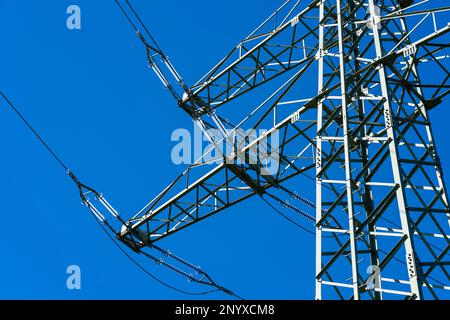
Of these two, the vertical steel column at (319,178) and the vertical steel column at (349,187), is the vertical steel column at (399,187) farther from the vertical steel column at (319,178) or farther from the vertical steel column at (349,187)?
the vertical steel column at (319,178)

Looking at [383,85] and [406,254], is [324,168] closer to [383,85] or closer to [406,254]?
[383,85]

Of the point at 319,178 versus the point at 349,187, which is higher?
the point at 319,178

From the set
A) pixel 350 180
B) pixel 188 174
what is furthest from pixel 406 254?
pixel 188 174

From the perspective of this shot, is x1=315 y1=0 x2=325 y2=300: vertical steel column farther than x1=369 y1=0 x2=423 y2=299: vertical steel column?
Yes

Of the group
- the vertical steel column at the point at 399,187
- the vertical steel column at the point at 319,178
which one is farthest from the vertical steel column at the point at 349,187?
the vertical steel column at the point at 319,178

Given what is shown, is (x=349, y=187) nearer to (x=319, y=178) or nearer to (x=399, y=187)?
(x=399, y=187)

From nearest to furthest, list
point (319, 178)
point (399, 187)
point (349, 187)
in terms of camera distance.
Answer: point (399, 187) → point (349, 187) → point (319, 178)

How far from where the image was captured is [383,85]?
15.2 meters

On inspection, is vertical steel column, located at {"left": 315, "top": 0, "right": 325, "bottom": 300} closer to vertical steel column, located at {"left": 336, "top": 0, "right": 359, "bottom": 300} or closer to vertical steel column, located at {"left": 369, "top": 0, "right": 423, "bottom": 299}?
vertical steel column, located at {"left": 336, "top": 0, "right": 359, "bottom": 300}

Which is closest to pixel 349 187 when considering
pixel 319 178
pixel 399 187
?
pixel 399 187

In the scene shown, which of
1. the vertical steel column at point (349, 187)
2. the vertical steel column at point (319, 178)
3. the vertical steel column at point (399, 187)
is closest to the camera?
the vertical steel column at point (399, 187)

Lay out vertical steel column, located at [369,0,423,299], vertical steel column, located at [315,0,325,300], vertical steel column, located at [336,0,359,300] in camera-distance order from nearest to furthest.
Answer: vertical steel column, located at [369,0,423,299] < vertical steel column, located at [336,0,359,300] < vertical steel column, located at [315,0,325,300]

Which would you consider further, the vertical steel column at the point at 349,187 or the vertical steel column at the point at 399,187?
the vertical steel column at the point at 349,187

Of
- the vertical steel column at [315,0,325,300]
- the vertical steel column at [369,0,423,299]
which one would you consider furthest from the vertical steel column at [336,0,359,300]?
the vertical steel column at [315,0,325,300]
